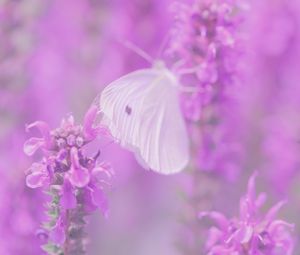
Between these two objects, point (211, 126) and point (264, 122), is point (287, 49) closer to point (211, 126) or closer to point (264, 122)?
point (264, 122)

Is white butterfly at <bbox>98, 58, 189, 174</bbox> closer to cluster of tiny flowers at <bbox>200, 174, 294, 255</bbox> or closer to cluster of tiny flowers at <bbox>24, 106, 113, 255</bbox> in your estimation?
cluster of tiny flowers at <bbox>24, 106, 113, 255</bbox>

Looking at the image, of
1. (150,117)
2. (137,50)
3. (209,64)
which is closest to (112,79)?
(137,50)

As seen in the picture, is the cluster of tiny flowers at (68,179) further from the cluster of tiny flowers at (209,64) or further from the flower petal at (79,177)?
the cluster of tiny flowers at (209,64)

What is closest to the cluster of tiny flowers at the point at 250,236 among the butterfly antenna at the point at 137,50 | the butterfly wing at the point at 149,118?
the butterfly wing at the point at 149,118

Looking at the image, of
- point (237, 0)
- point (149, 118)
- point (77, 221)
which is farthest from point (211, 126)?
point (77, 221)

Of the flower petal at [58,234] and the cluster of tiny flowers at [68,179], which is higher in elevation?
the cluster of tiny flowers at [68,179]

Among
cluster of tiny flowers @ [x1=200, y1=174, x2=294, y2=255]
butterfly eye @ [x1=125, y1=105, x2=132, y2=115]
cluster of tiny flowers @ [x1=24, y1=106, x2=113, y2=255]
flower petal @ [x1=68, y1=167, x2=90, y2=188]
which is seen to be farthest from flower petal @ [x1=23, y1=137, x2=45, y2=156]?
cluster of tiny flowers @ [x1=200, y1=174, x2=294, y2=255]
